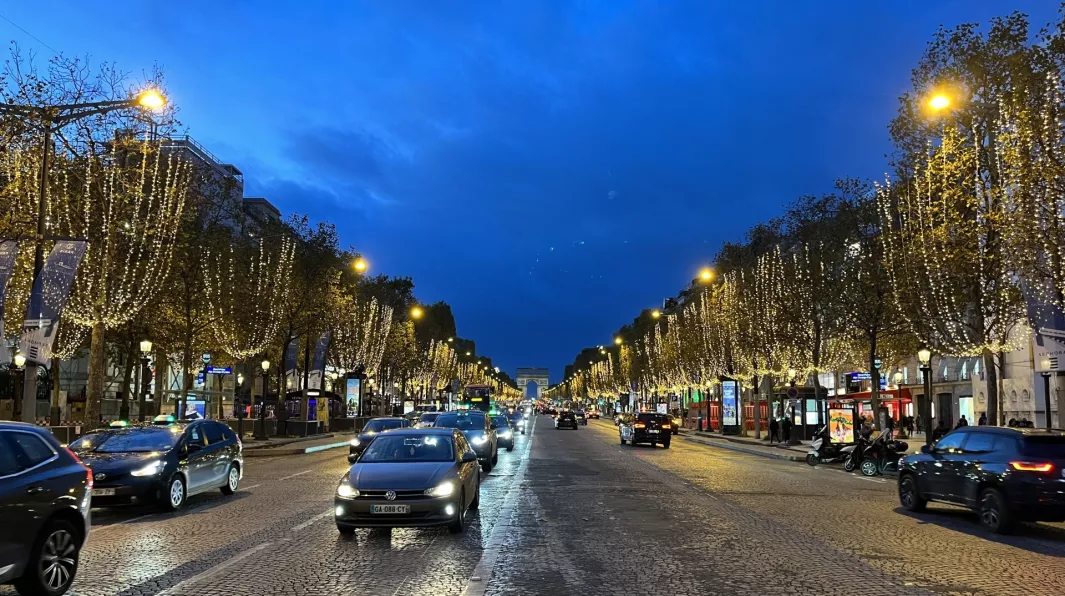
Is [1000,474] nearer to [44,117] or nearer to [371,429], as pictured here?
[371,429]

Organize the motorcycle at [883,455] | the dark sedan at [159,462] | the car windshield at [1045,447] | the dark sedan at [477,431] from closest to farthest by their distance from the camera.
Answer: the car windshield at [1045,447] < the dark sedan at [159,462] < the dark sedan at [477,431] < the motorcycle at [883,455]

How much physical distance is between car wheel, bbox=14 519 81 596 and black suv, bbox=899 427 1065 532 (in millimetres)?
12868

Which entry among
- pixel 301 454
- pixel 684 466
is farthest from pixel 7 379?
pixel 684 466

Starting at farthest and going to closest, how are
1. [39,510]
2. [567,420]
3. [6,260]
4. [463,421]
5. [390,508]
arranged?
[567,420], [463,421], [6,260], [390,508], [39,510]

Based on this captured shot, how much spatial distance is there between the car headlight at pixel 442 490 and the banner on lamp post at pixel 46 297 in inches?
597

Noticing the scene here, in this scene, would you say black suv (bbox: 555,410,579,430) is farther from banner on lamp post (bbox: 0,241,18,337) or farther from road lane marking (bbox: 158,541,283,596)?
road lane marking (bbox: 158,541,283,596)

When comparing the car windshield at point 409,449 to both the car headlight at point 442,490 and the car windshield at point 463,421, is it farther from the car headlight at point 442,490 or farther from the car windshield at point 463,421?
the car windshield at point 463,421

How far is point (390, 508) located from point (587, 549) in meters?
2.70

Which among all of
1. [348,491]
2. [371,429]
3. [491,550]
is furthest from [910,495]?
[371,429]

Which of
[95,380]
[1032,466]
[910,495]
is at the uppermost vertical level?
[95,380]

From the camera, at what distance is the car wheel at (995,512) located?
12398 mm

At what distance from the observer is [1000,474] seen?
1275 cm

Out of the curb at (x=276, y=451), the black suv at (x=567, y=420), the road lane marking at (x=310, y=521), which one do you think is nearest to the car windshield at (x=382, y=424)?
the curb at (x=276, y=451)

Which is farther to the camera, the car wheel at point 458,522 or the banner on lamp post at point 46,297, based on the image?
the banner on lamp post at point 46,297
